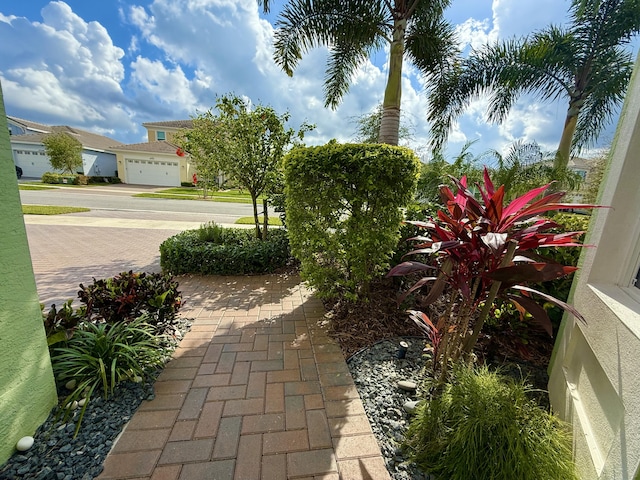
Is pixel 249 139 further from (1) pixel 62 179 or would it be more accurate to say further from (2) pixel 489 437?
(1) pixel 62 179

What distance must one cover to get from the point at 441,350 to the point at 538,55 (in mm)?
8627

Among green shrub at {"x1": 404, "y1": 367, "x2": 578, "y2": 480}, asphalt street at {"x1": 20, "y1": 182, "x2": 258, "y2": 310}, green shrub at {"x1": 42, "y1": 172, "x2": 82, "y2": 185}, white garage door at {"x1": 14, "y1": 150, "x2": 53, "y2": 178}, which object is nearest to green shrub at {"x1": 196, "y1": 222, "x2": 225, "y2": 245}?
asphalt street at {"x1": 20, "y1": 182, "x2": 258, "y2": 310}

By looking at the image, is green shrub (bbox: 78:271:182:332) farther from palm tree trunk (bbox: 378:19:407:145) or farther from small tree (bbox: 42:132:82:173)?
small tree (bbox: 42:132:82:173)

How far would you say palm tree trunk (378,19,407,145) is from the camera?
5102mm

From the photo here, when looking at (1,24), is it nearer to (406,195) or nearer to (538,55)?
(406,195)

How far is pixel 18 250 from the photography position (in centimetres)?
162

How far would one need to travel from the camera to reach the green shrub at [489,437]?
139 centimetres

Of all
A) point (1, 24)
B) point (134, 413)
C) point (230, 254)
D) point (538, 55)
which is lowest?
point (134, 413)

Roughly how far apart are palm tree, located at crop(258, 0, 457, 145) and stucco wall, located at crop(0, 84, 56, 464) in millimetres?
4919

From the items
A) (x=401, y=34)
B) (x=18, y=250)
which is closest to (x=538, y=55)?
(x=401, y=34)

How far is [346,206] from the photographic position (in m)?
3.16

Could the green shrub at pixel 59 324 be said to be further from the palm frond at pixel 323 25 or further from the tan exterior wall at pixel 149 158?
the tan exterior wall at pixel 149 158

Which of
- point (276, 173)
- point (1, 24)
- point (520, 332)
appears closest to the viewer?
point (1, 24)

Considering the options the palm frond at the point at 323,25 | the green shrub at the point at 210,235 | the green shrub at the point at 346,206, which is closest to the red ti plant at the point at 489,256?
the green shrub at the point at 346,206
